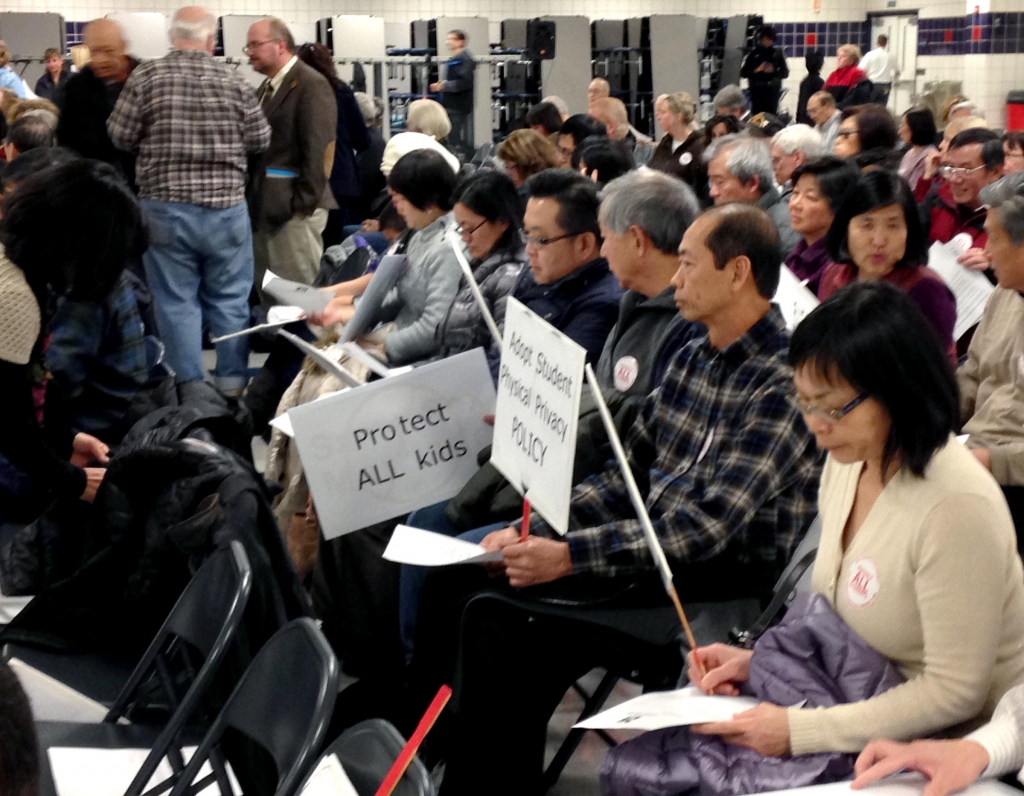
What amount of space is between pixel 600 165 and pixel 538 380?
3.42 meters

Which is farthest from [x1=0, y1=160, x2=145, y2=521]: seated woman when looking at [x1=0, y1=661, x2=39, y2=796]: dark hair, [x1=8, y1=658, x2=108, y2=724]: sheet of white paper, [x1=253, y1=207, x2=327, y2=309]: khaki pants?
[x1=253, y1=207, x2=327, y2=309]: khaki pants

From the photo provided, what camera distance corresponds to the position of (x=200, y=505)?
247 cm

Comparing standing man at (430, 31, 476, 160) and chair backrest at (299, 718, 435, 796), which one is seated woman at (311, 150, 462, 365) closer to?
chair backrest at (299, 718, 435, 796)

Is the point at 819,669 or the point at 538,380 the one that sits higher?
the point at 538,380

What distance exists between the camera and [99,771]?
2143mm

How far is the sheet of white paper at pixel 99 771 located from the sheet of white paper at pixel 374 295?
193cm

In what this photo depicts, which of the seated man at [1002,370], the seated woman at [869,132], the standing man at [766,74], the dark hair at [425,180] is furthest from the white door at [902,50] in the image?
the seated man at [1002,370]

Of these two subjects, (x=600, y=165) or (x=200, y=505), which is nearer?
(x=200, y=505)

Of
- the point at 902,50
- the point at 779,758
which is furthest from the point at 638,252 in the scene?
the point at 902,50

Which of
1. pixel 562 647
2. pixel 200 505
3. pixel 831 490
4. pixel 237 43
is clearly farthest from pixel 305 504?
pixel 237 43

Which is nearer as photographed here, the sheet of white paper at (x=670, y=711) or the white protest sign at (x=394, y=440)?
the sheet of white paper at (x=670, y=711)

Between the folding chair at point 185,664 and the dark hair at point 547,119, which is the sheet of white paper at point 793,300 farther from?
the dark hair at point 547,119

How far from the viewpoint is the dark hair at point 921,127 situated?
680 centimetres

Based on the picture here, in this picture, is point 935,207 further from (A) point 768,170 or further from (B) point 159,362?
(B) point 159,362
